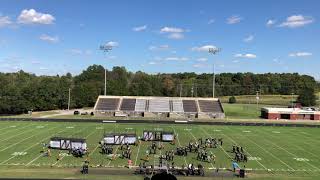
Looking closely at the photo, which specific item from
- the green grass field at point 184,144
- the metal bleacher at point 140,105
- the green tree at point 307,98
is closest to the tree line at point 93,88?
the green tree at point 307,98

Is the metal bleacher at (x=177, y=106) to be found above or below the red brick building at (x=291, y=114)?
above

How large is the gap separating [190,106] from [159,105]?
6.98m

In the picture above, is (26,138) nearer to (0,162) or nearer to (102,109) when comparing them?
(0,162)

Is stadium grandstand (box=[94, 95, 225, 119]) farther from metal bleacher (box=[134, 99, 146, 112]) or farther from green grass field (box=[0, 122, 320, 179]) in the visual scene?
green grass field (box=[0, 122, 320, 179])

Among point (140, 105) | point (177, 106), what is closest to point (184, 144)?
point (177, 106)

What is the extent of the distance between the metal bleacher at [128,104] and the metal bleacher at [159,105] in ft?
12.8

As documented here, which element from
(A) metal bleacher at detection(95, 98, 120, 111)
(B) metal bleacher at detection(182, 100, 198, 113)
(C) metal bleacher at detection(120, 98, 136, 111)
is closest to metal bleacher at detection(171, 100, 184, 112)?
(B) metal bleacher at detection(182, 100, 198, 113)

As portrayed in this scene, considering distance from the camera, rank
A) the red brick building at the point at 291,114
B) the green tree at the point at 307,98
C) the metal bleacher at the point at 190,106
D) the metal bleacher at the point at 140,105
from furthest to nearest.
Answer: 1. the green tree at the point at 307,98
2. the metal bleacher at the point at 190,106
3. the metal bleacher at the point at 140,105
4. the red brick building at the point at 291,114

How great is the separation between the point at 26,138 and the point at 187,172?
26855mm

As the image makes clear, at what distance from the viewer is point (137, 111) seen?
92.8 m

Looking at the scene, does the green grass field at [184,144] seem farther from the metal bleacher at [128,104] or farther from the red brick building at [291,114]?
the metal bleacher at [128,104]

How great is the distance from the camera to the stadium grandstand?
91.9 meters

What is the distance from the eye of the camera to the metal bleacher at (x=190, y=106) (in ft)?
310

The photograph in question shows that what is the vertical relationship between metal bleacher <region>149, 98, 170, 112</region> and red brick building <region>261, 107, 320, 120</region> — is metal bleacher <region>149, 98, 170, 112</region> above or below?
above
